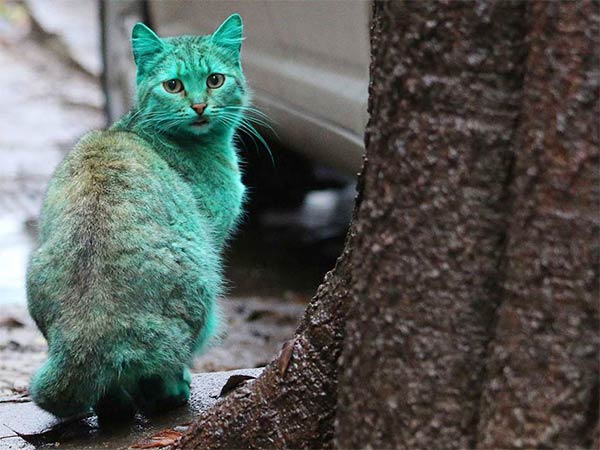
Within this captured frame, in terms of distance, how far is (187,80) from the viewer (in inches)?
133

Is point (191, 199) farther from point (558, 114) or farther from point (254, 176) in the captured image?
point (254, 176)

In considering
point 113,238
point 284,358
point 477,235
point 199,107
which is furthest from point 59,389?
point 477,235

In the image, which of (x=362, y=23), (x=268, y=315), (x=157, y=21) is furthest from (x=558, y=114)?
(x=157, y=21)

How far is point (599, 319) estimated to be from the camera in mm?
1823

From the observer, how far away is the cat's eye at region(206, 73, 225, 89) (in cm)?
341

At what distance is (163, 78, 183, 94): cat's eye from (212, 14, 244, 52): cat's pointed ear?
208mm

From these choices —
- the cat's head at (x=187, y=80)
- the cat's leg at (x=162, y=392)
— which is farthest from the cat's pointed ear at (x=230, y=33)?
the cat's leg at (x=162, y=392)

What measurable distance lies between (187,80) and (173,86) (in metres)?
0.05

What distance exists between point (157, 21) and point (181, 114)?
2.70 metres

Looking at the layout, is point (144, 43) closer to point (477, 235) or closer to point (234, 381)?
point (234, 381)

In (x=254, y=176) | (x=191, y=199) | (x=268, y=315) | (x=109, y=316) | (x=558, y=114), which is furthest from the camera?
(x=254, y=176)

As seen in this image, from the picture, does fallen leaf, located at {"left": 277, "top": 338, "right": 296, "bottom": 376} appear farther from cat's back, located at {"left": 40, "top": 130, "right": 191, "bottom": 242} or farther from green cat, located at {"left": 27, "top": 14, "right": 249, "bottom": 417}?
cat's back, located at {"left": 40, "top": 130, "right": 191, "bottom": 242}

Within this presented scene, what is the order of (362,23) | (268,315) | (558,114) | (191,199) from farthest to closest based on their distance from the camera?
(268,315) → (362,23) → (191,199) → (558,114)

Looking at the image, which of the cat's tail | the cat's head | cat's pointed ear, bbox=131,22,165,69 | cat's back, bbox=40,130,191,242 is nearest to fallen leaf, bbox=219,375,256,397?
the cat's tail
